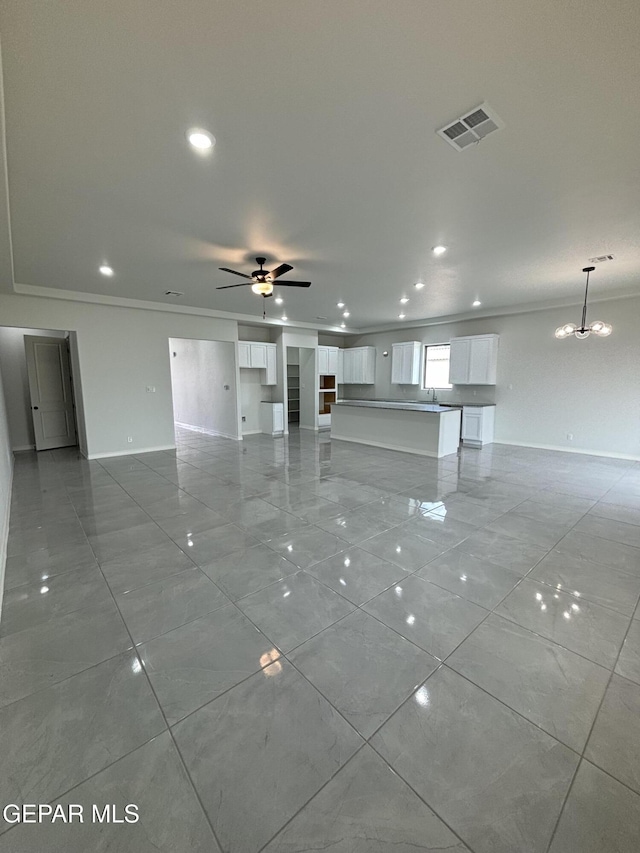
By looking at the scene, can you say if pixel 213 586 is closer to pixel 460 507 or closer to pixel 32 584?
pixel 32 584

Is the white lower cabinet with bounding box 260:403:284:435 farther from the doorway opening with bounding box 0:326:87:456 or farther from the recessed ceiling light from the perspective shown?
the recessed ceiling light

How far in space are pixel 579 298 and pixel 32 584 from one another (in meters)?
8.40

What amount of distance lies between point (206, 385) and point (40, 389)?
3.43 m

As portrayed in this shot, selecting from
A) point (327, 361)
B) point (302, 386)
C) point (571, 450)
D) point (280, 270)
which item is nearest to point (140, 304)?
point (280, 270)

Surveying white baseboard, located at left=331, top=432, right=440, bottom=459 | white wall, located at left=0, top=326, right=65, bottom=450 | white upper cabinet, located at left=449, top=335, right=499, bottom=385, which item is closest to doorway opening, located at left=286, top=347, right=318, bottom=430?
white baseboard, located at left=331, top=432, right=440, bottom=459

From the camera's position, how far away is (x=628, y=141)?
84.0 inches

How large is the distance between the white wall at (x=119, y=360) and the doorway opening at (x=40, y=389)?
48 cm

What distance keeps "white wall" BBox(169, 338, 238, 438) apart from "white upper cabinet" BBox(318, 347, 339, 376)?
2.73 metres

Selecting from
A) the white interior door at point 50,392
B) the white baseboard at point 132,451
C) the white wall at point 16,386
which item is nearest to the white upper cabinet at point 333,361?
the white baseboard at point 132,451

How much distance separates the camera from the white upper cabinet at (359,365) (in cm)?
1019

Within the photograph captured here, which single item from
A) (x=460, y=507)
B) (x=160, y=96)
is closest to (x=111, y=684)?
(x=160, y=96)

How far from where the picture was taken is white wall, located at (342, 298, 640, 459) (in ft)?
19.6

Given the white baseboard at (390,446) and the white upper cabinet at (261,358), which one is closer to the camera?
the white baseboard at (390,446)

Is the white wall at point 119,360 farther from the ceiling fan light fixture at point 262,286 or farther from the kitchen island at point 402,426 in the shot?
the kitchen island at point 402,426
